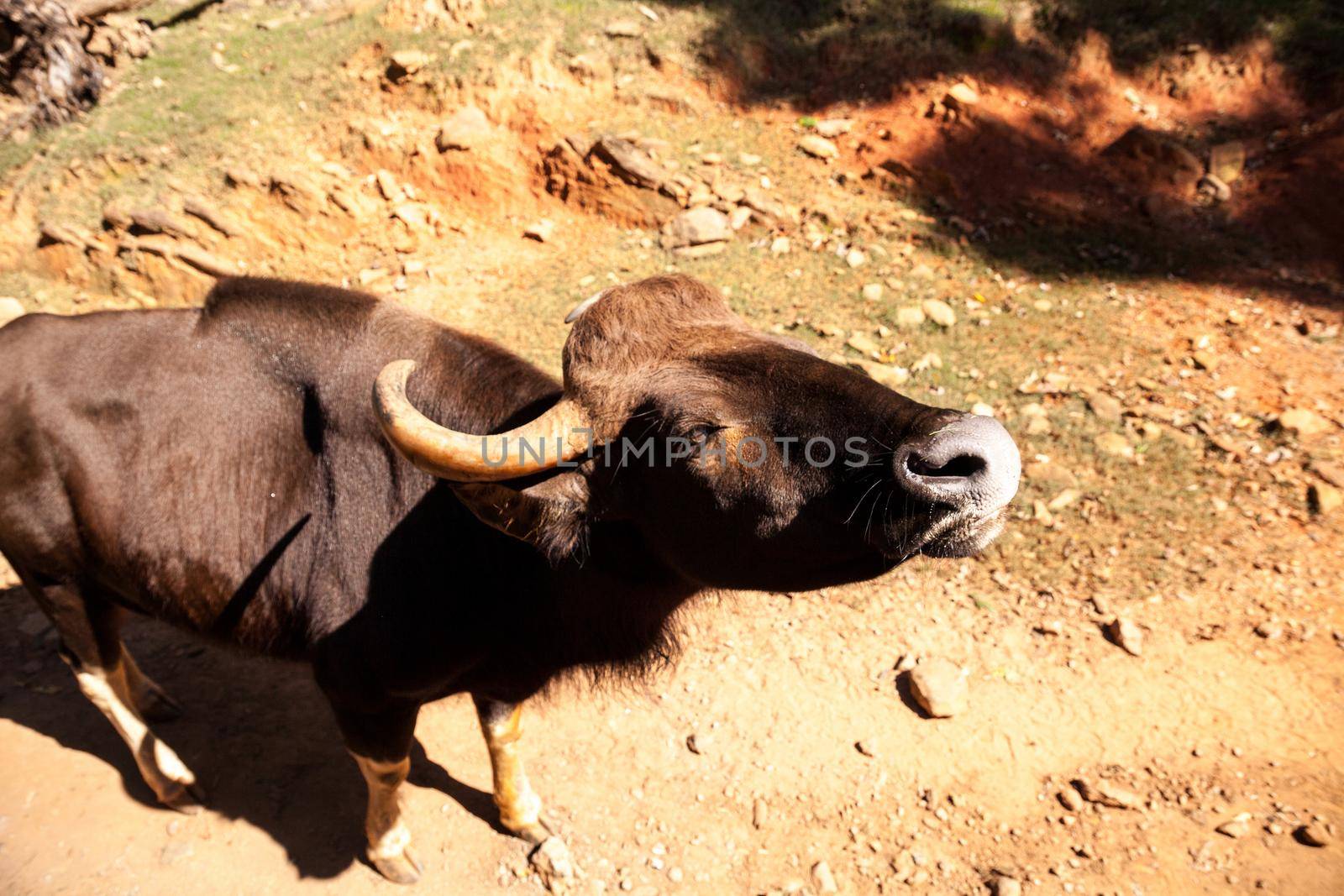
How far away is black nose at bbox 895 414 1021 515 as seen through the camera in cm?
229

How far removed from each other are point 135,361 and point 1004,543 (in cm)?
596

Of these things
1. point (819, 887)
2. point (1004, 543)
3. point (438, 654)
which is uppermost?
point (438, 654)

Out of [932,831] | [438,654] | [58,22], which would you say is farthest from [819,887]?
[58,22]

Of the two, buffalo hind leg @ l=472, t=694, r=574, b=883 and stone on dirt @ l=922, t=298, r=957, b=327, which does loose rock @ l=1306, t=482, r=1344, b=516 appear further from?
buffalo hind leg @ l=472, t=694, r=574, b=883

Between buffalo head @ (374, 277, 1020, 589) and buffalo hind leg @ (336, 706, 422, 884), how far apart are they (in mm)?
1647

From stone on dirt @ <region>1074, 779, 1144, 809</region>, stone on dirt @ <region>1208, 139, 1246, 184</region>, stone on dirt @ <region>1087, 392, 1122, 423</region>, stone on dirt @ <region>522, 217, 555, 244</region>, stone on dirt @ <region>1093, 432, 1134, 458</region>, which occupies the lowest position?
stone on dirt @ <region>1074, 779, 1144, 809</region>

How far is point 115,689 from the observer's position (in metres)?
4.93

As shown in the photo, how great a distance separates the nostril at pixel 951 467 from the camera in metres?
2.30

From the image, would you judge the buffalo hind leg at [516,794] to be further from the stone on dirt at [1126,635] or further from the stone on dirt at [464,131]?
the stone on dirt at [464,131]

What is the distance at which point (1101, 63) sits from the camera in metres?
12.6

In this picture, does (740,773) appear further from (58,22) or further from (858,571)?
(58,22)

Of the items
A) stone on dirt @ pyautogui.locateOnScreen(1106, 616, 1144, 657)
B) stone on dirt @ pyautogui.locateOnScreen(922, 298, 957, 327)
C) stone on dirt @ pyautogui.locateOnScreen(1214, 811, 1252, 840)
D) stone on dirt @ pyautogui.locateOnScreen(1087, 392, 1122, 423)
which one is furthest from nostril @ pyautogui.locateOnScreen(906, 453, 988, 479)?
stone on dirt @ pyautogui.locateOnScreen(922, 298, 957, 327)

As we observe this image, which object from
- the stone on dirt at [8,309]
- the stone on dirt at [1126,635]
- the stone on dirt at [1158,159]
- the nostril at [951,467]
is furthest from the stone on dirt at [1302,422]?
the stone on dirt at [8,309]

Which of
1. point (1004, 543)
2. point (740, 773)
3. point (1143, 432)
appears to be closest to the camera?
point (740, 773)
